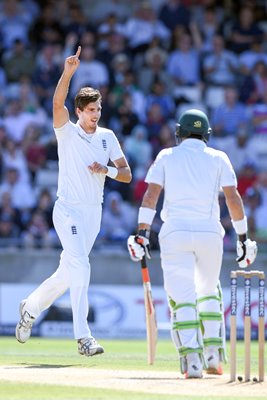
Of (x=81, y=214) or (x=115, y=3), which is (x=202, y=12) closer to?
(x=115, y=3)

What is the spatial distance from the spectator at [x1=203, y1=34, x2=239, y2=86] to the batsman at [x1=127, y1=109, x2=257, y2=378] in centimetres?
1147

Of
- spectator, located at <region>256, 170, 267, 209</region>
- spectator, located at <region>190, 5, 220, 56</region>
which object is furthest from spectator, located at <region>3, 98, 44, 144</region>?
spectator, located at <region>256, 170, 267, 209</region>

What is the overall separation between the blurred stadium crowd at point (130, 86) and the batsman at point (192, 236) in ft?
25.7

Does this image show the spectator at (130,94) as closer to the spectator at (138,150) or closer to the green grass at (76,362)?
the spectator at (138,150)

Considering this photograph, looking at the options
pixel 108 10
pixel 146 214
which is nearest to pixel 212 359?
pixel 146 214

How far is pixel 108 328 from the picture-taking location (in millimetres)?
16031

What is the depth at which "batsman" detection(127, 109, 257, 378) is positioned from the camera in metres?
8.48

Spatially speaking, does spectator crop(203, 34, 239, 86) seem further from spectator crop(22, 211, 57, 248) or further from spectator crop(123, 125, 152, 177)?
spectator crop(22, 211, 57, 248)

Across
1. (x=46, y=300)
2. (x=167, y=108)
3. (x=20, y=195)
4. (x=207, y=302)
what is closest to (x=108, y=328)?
(x=20, y=195)

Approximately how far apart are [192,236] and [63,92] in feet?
5.82

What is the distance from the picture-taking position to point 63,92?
31.0 feet

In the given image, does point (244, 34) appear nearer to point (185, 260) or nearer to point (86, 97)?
point (86, 97)

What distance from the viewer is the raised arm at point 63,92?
946 centimetres

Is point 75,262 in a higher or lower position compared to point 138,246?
lower
